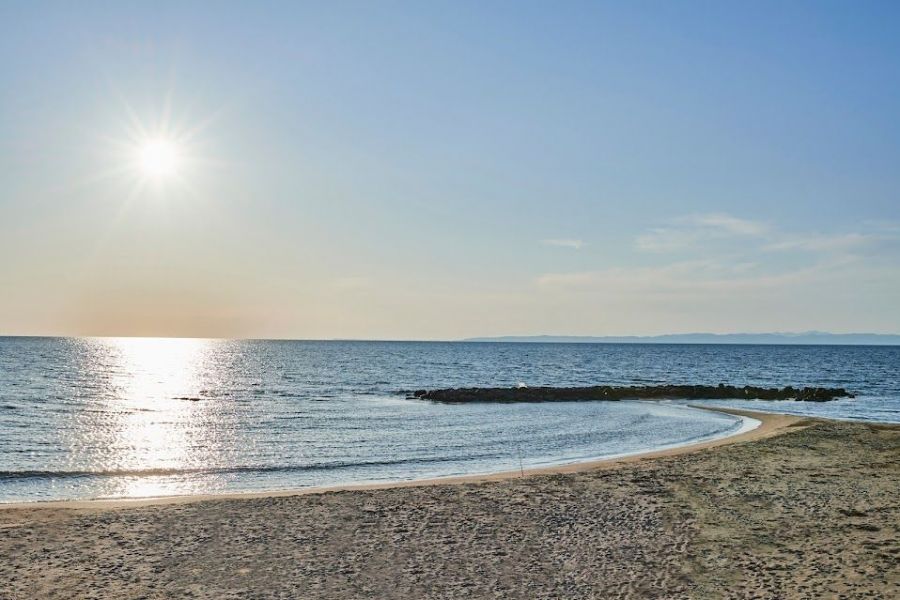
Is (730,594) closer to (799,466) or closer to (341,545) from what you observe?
(341,545)

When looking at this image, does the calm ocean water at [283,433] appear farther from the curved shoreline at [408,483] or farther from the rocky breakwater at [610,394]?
the rocky breakwater at [610,394]

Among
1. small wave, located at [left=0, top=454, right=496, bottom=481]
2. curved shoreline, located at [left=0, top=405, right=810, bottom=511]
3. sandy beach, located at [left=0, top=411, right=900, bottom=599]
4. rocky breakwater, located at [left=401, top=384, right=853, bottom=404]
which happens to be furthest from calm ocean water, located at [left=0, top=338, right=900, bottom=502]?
sandy beach, located at [left=0, top=411, right=900, bottom=599]

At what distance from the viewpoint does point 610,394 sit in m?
63.0

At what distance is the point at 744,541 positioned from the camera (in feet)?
45.7

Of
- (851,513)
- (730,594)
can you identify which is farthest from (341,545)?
(851,513)

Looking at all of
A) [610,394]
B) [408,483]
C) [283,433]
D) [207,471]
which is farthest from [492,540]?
[610,394]

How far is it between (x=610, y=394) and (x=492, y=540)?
50507 mm

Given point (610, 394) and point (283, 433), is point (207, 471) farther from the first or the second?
point (610, 394)

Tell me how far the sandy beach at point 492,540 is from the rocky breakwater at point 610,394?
38281mm

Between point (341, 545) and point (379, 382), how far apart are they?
2546 inches

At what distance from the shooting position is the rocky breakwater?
60.0 meters

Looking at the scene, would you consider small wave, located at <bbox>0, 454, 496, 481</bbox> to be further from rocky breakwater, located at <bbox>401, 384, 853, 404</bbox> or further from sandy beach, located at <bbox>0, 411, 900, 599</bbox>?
rocky breakwater, located at <bbox>401, 384, 853, 404</bbox>

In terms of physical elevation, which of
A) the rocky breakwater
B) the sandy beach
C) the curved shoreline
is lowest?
the rocky breakwater

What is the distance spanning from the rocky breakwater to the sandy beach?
38.3 meters
